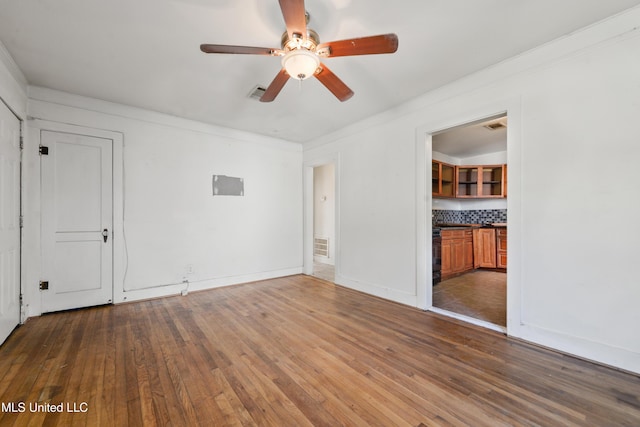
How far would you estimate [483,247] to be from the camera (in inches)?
223

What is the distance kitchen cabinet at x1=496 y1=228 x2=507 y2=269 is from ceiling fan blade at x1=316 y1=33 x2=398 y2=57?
5.22 meters

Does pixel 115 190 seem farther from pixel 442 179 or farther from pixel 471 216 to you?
pixel 471 216

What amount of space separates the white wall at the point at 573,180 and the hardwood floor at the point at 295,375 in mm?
312

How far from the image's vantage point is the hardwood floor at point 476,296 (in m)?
3.12

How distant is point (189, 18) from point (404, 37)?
5.71ft

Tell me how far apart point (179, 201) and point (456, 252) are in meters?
5.04

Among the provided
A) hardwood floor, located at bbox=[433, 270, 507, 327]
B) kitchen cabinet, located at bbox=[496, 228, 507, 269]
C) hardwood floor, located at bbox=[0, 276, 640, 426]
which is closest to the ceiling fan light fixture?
hardwood floor, located at bbox=[0, 276, 640, 426]

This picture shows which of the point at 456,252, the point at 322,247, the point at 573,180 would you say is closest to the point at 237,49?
the point at 573,180

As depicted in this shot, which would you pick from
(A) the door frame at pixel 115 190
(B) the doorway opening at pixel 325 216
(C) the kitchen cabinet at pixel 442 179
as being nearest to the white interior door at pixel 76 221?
(A) the door frame at pixel 115 190

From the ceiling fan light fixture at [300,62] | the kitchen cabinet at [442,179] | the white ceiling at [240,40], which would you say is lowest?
the kitchen cabinet at [442,179]

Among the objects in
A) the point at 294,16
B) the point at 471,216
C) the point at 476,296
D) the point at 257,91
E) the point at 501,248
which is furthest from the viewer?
the point at 471,216

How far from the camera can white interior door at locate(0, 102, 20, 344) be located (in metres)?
2.45

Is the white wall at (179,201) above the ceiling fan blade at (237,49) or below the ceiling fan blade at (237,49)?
below

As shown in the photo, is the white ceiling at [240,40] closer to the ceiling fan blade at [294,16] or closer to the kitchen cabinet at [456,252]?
the ceiling fan blade at [294,16]
